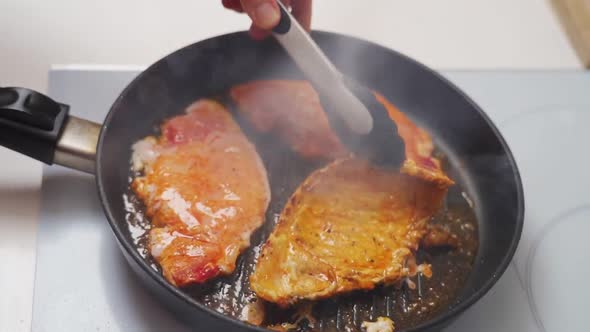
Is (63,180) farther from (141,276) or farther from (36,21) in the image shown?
(36,21)

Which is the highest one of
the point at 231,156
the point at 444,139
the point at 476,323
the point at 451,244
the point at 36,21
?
the point at 36,21

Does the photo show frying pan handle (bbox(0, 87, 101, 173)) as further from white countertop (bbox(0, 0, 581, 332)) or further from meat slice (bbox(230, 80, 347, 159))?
meat slice (bbox(230, 80, 347, 159))

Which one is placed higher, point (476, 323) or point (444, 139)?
point (444, 139)

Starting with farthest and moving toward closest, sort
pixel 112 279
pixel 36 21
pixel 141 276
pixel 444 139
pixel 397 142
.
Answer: pixel 36 21, pixel 444 139, pixel 397 142, pixel 112 279, pixel 141 276

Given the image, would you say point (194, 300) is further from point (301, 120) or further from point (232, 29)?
point (232, 29)

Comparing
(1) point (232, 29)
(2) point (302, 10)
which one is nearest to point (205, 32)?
(1) point (232, 29)

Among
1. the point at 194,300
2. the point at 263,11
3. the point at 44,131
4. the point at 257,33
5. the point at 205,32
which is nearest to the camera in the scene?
the point at 194,300

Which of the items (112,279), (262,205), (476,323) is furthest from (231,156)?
(476,323)
